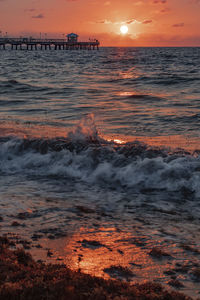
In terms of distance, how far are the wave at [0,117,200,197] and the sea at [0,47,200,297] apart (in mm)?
26

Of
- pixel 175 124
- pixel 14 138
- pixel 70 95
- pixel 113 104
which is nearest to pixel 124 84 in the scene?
pixel 70 95

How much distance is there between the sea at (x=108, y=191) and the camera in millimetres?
3949

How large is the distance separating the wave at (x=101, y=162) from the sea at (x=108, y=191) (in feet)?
0.09

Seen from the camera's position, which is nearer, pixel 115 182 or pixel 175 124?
pixel 115 182

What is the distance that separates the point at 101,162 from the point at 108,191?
1.84 metres

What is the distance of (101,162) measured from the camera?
853cm

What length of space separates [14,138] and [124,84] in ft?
59.2

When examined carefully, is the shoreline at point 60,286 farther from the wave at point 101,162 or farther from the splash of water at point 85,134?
the splash of water at point 85,134

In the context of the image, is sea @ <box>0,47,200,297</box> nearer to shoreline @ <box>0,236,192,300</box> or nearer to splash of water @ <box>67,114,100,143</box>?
splash of water @ <box>67,114,100,143</box>

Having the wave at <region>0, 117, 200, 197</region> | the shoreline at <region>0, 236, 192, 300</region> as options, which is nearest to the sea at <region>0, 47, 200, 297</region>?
the wave at <region>0, 117, 200, 197</region>

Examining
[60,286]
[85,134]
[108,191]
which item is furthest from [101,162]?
[60,286]

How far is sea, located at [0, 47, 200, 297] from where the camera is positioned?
3949mm

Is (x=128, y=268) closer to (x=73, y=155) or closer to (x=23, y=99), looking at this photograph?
(x=73, y=155)

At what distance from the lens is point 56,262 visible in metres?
3.73
